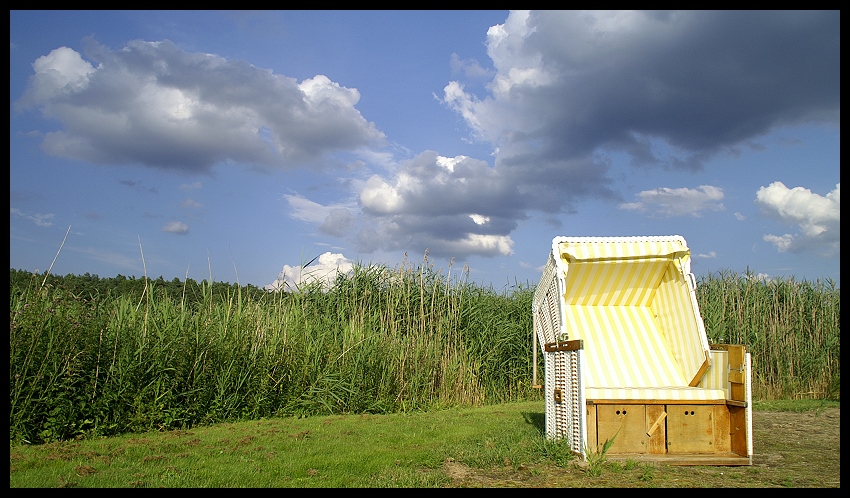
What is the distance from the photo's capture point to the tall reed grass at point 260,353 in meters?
6.19

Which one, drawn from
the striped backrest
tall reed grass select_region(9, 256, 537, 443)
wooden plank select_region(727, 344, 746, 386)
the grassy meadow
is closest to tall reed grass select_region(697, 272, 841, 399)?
the grassy meadow

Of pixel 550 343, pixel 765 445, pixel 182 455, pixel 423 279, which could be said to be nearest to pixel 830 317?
pixel 765 445

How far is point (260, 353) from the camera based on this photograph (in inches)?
313

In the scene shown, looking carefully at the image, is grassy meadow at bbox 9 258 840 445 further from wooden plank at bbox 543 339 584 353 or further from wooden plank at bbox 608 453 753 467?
wooden plank at bbox 608 453 753 467

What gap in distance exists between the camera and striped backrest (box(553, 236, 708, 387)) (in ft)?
19.6

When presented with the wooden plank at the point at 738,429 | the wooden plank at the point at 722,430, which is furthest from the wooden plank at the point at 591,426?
the wooden plank at the point at 738,429

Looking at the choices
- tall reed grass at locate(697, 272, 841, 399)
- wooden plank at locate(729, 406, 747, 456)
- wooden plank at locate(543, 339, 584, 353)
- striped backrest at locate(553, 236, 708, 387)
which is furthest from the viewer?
tall reed grass at locate(697, 272, 841, 399)

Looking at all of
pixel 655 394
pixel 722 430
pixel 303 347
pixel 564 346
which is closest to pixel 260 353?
pixel 303 347

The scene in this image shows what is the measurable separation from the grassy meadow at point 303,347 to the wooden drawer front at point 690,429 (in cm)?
413

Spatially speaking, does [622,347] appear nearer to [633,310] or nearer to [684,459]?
[633,310]

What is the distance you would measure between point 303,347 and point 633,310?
4.23 m

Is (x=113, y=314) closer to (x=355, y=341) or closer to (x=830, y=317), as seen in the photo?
(x=355, y=341)

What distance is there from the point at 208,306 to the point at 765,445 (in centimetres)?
656

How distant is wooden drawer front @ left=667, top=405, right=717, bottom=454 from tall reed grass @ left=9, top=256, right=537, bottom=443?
414 centimetres
